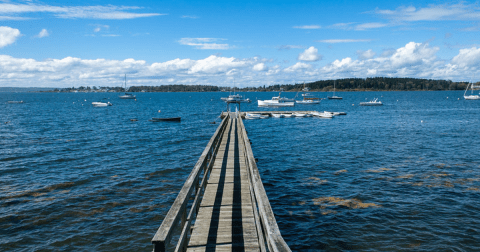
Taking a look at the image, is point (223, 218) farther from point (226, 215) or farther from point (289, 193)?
point (289, 193)

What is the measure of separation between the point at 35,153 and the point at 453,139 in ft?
123

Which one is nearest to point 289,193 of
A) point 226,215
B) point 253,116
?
point 226,215

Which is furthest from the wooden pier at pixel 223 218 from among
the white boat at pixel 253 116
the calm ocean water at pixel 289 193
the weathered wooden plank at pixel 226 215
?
the white boat at pixel 253 116

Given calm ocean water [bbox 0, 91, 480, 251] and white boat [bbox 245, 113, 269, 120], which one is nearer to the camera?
calm ocean water [bbox 0, 91, 480, 251]

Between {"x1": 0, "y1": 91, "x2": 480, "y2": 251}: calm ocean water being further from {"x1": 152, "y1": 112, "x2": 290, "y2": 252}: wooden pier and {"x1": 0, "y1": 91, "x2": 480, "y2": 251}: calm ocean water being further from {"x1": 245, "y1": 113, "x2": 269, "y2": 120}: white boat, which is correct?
{"x1": 245, "y1": 113, "x2": 269, "y2": 120}: white boat

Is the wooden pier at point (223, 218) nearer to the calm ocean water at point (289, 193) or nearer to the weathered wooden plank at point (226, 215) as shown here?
the weathered wooden plank at point (226, 215)

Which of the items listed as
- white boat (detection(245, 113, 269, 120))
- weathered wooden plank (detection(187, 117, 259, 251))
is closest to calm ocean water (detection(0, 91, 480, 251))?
weathered wooden plank (detection(187, 117, 259, 251))

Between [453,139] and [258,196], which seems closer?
[258,196]

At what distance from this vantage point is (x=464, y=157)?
21.8 metres

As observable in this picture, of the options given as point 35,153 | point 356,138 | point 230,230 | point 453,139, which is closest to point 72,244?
point 230,230

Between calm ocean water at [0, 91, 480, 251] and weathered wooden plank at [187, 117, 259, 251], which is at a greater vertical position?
weathered wooden plank at [187, 117, 259, 251]

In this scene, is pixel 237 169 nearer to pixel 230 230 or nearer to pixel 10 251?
pixel 230 230

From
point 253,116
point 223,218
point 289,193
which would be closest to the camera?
point 223,218

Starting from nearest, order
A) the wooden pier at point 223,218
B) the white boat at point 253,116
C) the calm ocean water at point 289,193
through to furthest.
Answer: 1. the wooden pier at point 223,218
2. the calm ocean water at point 289,193
3. the white boat at point 253,116
